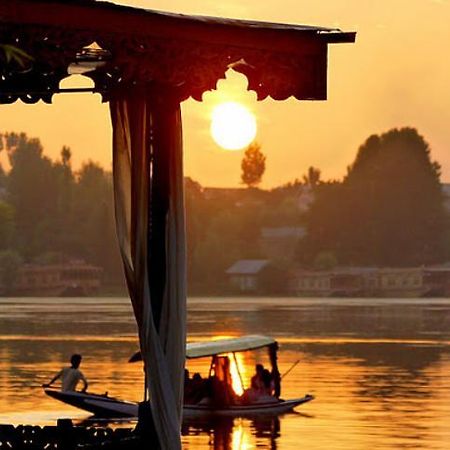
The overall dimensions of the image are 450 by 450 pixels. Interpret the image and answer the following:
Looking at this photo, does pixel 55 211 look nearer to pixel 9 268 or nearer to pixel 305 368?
pixel 9 268

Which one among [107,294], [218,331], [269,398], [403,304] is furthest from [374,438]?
[107,294]

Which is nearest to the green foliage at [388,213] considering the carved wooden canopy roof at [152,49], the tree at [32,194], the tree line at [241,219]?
the tree line at [241,219]

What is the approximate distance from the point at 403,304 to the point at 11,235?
114 feet

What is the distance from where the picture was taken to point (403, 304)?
16288 cm

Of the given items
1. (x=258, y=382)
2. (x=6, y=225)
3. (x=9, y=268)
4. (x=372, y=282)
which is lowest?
(x=258, y=382)

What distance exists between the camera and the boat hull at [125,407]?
110 ft

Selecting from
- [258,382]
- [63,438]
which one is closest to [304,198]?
[258,382]

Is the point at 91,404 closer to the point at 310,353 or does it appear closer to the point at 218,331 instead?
the point at 310,353

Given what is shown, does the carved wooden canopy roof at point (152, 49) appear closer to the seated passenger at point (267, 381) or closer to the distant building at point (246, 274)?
the seated passenger at point (267, 381)

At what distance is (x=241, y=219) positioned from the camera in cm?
17875

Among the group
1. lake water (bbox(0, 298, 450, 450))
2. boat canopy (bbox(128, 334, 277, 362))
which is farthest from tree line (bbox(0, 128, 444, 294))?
boat canopy (bbox(128, 334, 277, 362))

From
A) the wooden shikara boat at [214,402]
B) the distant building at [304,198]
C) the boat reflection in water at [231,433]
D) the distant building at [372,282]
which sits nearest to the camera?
the boat reflection in water at [231,433]

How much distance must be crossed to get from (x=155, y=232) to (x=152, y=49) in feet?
4.77

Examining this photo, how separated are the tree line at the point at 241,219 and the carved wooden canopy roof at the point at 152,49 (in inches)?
5816
